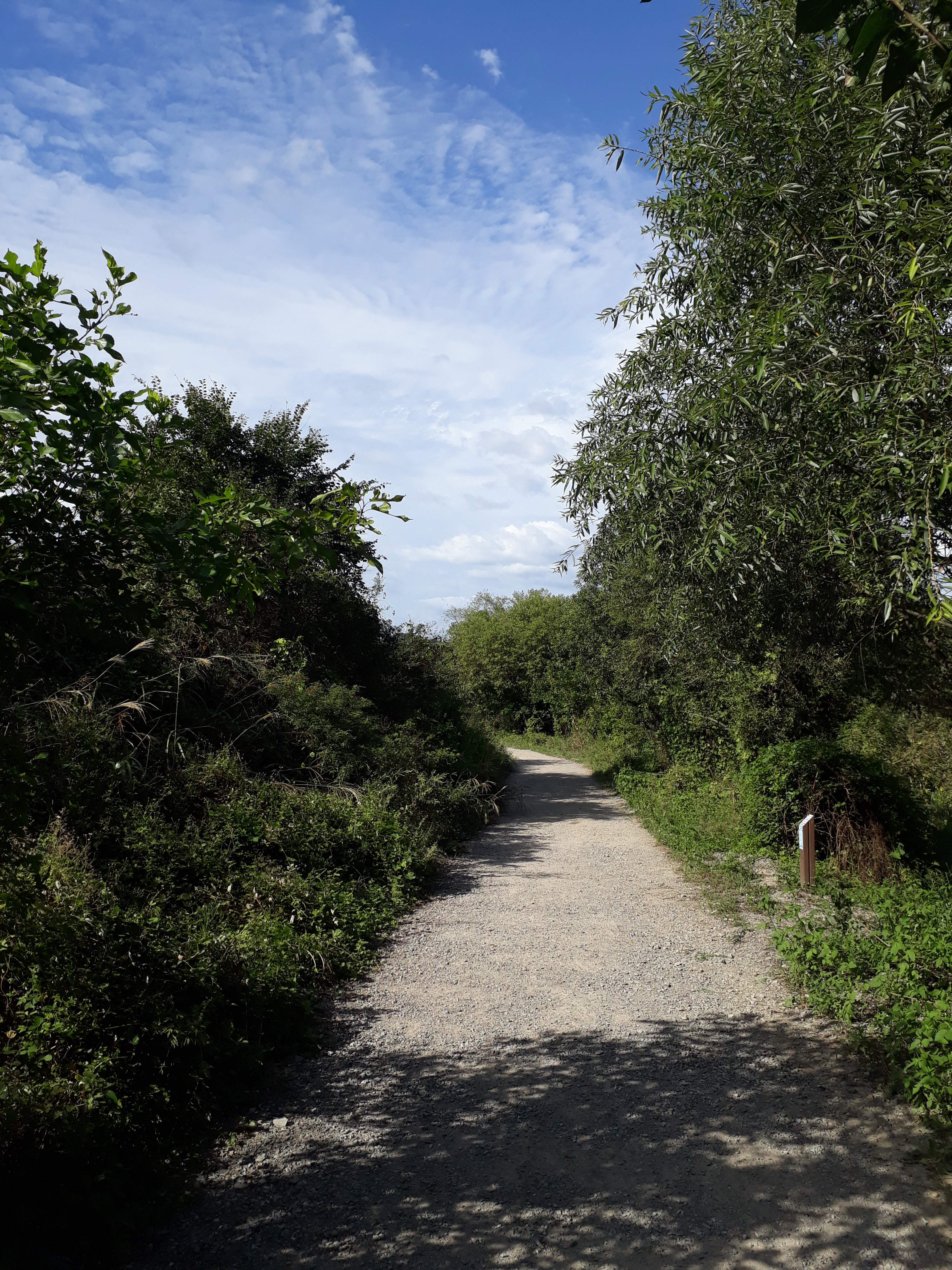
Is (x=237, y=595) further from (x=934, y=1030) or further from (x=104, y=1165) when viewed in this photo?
(x=934, y=1030)

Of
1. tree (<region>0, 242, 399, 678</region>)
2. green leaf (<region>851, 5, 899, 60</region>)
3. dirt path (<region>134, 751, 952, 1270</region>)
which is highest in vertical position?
green leaf (<region>851, 5, 899, 60</region>)

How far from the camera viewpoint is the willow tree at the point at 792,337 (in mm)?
4770

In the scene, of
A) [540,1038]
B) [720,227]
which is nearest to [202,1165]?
[540,1038]

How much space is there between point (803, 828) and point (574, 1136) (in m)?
4.73

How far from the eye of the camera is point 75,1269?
3150 mm

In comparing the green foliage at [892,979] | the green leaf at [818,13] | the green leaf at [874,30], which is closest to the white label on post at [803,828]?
the green foliage at [892,979]

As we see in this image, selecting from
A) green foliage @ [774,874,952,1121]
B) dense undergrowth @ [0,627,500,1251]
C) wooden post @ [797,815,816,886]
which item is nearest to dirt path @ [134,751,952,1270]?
green foliage @ [774,874,952,1121]

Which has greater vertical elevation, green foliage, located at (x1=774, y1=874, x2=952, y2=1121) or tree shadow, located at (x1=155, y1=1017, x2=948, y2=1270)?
green foliage, located at (x1=774, y1=874, x2=952, y2=1121)

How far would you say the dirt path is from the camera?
3.31 metres

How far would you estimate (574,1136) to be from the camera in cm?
→ 416

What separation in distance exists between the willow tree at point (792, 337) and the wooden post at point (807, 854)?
2.29 m

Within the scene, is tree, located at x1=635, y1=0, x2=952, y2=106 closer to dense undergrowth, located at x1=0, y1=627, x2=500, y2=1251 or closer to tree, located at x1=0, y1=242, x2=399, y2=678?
tree, located at x1=0, y1=242, x2=399, y2=678

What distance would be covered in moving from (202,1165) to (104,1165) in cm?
50

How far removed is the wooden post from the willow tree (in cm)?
229
